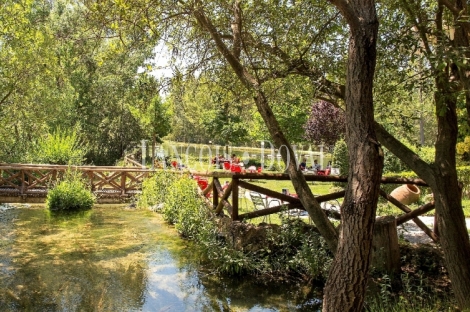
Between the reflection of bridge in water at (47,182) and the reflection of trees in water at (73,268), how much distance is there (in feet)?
10.1

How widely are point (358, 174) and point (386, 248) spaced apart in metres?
3.50

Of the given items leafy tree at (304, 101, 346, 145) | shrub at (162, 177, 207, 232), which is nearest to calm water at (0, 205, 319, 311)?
shrub at (162, 177, 207, 232)

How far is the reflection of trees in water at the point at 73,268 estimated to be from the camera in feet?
16.2

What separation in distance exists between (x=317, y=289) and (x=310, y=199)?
5.58ft

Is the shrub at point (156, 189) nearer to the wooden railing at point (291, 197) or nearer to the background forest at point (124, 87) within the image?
the background forest at point (124, 87)

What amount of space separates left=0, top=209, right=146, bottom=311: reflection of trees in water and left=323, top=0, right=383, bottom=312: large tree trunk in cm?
306

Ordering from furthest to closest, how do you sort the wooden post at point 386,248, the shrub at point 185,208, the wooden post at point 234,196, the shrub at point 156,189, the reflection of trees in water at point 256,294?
the shrub at point 156,189
the shrub at point 185,208
the wooden post at point 234,196
the wooden post at point 386,248
the reflection of trees in water at point 256,294

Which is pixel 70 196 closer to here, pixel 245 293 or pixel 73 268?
pixel 73 268

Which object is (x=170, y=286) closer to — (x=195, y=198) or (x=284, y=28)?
(x=195, y=198)

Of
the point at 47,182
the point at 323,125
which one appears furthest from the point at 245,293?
the point at 323,125

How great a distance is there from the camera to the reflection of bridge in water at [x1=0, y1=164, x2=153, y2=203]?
40.1 ft

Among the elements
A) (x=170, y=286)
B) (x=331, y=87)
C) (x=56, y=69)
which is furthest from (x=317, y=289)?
(x=56, y=69)

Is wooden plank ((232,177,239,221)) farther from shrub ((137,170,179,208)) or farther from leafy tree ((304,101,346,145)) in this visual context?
leafy tree ((304,101,346,145))

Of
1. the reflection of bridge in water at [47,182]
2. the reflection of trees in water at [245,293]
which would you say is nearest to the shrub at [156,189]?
the reflection of bridge in water at [47,182]
